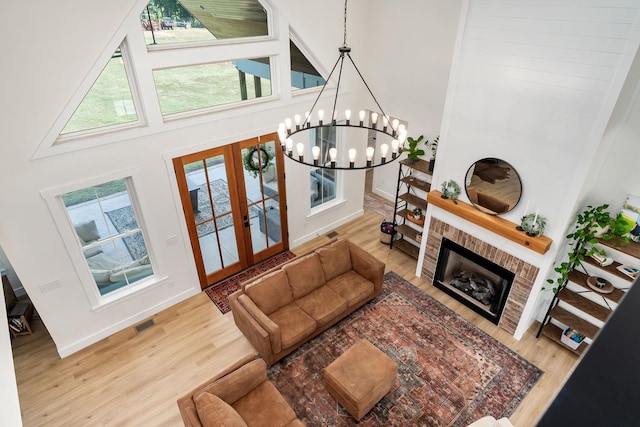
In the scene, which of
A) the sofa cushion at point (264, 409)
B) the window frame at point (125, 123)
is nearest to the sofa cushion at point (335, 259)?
the sofa cushion at point (264, 409)

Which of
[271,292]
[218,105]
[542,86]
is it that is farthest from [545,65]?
[271,292]

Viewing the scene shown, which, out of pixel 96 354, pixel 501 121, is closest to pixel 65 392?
pixel 96 354

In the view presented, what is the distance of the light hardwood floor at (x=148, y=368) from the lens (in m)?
4.56

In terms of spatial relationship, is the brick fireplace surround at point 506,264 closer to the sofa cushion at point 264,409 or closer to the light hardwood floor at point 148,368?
the light hardwood floor at point 148,368

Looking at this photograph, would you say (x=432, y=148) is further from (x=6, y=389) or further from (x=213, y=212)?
(x=6, y=389)

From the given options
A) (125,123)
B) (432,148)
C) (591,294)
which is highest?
(125,123)

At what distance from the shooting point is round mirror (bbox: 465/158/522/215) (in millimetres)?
4829

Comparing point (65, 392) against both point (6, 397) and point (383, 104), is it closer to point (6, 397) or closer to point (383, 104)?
point (6, 397)

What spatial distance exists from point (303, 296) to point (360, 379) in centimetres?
155

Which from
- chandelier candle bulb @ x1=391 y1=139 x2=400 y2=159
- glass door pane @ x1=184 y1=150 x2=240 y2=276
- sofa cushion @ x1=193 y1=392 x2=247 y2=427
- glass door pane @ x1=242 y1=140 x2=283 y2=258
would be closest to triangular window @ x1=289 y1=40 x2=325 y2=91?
glass door pane @ x1=242 y1=140 x2=283 y2=258

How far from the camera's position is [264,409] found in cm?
405

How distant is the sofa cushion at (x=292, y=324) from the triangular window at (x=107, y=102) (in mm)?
3133

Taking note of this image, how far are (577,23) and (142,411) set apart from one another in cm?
626

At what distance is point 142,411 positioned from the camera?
181 inches
